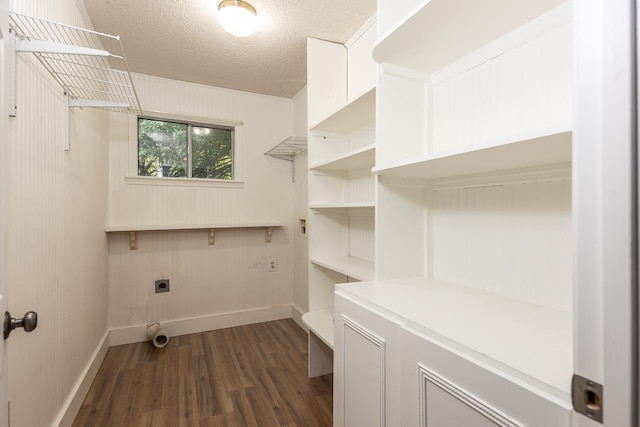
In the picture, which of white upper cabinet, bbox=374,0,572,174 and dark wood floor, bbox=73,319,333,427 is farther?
dark wood floor, bbox=73,319,333,427

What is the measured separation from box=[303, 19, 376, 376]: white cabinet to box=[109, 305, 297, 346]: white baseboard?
1.16m

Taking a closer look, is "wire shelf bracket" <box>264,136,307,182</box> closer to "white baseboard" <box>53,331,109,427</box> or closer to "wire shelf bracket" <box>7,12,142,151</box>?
"wire shelf bracket" <box>7,12,142,151</box>

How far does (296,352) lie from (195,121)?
2.38m

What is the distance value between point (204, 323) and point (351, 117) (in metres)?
2.39

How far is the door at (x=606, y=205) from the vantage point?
1.27 feet

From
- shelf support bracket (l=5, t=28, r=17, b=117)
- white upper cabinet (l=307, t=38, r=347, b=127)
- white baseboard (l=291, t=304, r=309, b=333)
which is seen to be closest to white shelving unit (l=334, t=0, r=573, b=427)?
white upper cabinet (l=307, t=38, r=347, b=127)

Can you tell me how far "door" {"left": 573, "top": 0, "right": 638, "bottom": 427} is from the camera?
0.39 meters

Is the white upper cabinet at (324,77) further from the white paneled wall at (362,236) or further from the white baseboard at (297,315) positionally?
the white baseboard at (297,315)

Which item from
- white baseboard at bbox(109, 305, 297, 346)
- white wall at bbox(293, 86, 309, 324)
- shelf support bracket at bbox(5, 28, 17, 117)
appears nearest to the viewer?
→ shelf support bracket at bbox(5, 28, 17, 117)

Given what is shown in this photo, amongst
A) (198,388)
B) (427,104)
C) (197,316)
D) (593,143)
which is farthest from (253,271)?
(593,143)

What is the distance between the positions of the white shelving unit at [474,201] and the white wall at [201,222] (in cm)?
206

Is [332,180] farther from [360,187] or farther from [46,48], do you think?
[46,48]

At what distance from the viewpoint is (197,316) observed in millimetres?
2928

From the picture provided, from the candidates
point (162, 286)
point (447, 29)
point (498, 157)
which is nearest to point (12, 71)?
point (447, 29)
